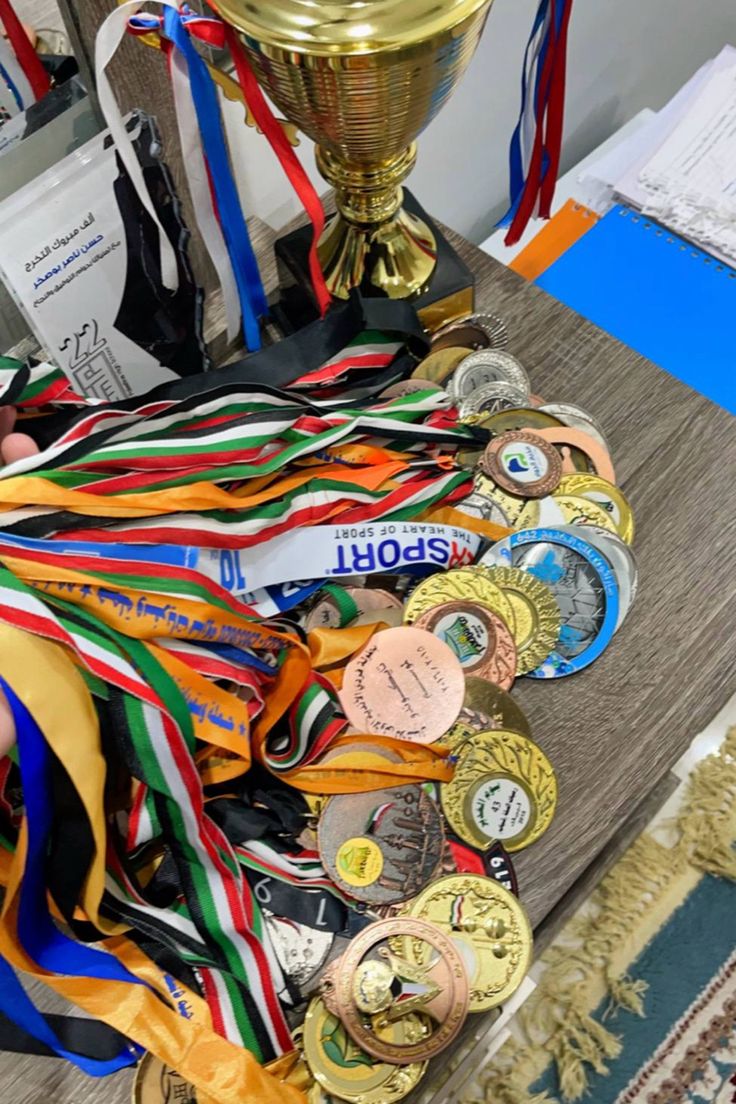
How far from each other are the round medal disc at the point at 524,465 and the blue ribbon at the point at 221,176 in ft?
0.76

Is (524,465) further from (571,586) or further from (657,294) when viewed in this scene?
(657,294)

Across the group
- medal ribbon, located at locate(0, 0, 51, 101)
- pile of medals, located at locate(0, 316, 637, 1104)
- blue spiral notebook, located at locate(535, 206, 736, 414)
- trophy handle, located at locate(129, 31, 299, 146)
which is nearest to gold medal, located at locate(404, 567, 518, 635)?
pile of medals, located at locate(0, 316, 637, 1104)

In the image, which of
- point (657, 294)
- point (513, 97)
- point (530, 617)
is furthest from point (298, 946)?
point (513, 97)

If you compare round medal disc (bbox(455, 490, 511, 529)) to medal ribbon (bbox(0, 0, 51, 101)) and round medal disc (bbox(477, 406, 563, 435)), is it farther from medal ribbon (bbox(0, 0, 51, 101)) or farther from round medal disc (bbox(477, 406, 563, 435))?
medal ribbon (bbox(0, 0, 51, 101))

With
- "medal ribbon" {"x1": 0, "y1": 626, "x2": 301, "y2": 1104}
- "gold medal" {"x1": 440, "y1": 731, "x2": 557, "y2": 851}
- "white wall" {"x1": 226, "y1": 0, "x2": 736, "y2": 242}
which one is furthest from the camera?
"white wall" {"x1": 226, "y1": 0, "x2": 736, "y2": 242}

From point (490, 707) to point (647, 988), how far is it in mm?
688

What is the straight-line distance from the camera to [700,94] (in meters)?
1.36

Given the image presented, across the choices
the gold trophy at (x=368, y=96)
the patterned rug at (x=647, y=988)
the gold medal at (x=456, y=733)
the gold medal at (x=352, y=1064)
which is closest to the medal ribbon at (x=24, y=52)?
the gold trophy at (x=368, y=96)

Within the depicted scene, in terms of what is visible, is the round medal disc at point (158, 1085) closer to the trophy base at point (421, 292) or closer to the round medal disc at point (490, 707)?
the round medal disc at point (490, 707)

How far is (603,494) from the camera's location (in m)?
0.77

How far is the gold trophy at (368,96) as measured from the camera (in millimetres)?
546

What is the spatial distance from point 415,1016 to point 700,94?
4.27ft

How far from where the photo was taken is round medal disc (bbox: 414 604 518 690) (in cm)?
69

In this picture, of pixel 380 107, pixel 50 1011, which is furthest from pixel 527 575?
pixel 50 1011
